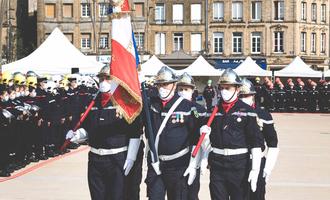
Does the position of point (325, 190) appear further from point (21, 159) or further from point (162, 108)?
point (21, 159)

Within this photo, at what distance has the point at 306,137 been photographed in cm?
2644

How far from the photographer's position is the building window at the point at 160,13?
77.8 meters

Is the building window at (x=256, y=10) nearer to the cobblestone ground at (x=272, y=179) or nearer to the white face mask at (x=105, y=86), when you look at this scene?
the cobblestone ground at (x=272, y=179)

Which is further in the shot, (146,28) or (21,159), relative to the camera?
(146,28)

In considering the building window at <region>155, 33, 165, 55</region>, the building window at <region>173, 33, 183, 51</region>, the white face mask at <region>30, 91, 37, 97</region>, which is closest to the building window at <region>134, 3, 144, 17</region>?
the building window at <region>155, 33, 165, 55</region>

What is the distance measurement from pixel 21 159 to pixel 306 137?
12.3 meters

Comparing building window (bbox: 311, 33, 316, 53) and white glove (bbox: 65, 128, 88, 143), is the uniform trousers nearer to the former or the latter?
white glove (bbox: 65, 128, 88, 143)

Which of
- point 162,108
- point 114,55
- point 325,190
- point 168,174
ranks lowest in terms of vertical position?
point 325,190

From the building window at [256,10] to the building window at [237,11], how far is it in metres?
→ 1.25

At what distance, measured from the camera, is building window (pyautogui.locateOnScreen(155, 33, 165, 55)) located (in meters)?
77.3

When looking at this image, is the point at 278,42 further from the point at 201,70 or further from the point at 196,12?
the point at 201,70

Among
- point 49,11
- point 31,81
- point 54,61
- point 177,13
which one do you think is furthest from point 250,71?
point 49,11

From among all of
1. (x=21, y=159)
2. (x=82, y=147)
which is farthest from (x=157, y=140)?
(x=82, y=147)

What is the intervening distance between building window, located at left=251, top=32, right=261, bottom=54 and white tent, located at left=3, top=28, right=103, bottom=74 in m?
50.9
